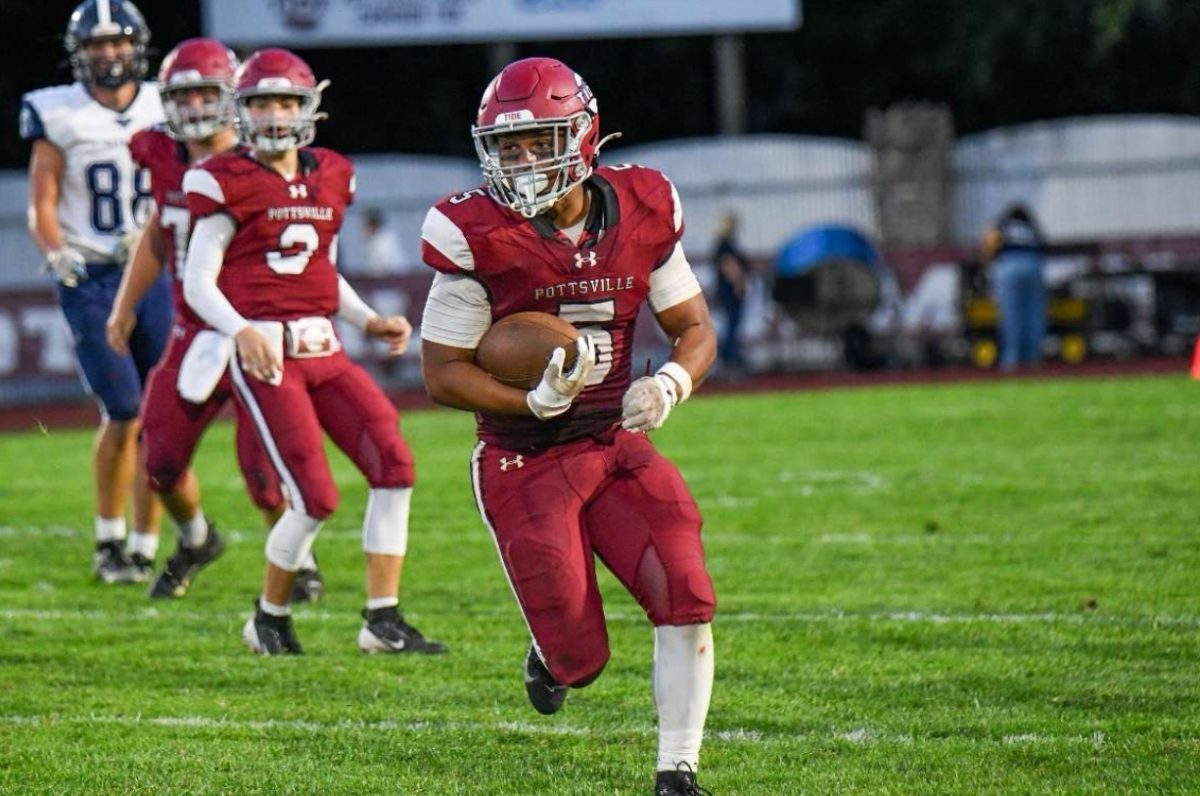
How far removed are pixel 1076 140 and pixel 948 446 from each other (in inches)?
440

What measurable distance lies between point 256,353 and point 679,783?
88.5 inches

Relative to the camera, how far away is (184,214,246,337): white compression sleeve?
5.96m

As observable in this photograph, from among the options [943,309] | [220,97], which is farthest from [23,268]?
[220,97]

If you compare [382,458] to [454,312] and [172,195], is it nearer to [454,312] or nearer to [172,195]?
[172,195]

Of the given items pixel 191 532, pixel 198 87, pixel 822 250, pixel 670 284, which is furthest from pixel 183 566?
pixel 822 250

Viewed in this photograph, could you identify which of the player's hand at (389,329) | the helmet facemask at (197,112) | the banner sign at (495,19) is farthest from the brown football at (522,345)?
Answer: the banner sign at (495,19)

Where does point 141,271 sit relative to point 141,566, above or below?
above

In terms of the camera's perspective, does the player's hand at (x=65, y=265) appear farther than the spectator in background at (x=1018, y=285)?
No

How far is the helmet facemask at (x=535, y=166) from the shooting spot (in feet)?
14.0

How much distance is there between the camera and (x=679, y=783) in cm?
412

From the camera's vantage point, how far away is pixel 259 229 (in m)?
6.10

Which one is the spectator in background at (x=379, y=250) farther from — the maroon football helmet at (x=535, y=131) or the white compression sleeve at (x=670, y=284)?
the maroon football helmet at (x=535, y=131)

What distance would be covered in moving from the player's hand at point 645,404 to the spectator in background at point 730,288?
13208 millimetres

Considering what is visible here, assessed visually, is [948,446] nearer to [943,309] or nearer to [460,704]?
[460,704]
